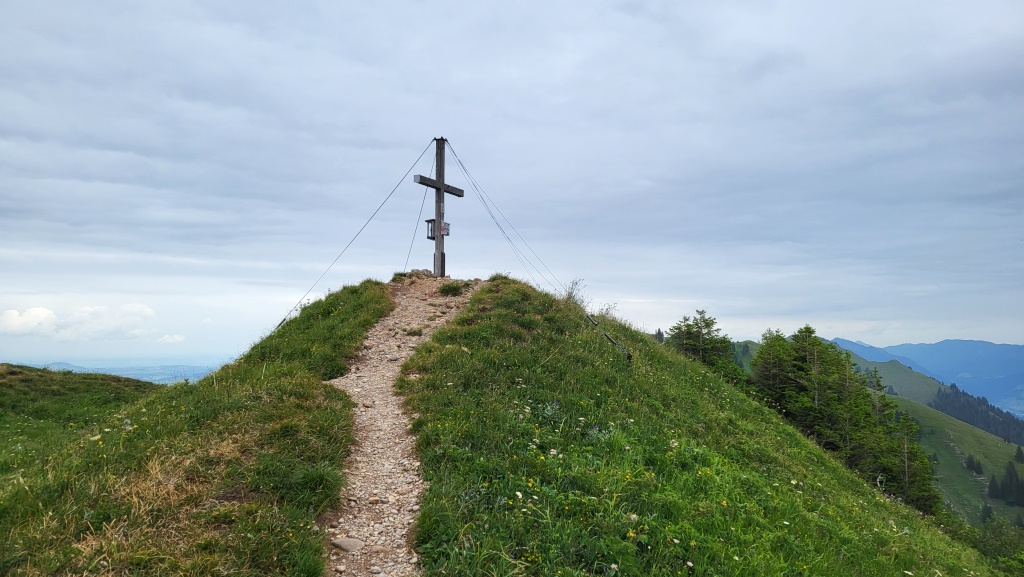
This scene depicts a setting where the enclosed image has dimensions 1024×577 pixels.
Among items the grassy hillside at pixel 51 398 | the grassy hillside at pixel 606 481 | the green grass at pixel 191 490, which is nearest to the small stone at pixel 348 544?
the green grass at pixel 191 490

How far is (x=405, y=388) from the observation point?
10.8m

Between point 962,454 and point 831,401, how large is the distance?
16729cm

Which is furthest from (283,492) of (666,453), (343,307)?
(343,307)

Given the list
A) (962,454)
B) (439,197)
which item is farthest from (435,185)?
(962,454)

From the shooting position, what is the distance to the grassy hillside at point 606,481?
18.2ft

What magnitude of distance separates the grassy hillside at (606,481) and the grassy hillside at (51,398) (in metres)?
14.3

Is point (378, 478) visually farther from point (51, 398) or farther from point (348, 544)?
point (51, 398)

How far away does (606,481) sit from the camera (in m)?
6.84

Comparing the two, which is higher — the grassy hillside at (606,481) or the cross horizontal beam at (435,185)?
the cross horizontal beam at (435,185)

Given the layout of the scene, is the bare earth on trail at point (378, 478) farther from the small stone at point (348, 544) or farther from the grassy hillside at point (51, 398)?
the grassy hillside at point (51, 398)

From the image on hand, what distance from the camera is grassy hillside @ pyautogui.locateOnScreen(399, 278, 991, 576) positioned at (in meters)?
5.54

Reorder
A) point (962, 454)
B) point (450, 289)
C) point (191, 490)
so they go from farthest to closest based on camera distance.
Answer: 1. point (962, 454)
2. point (450, 289)
3. point (191, 490)

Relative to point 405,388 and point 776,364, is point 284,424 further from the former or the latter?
point 776,364

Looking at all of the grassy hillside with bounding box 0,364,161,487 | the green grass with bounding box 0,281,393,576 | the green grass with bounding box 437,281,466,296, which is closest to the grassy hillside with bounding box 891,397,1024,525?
the green grass with bounding box 437,281,466,296
